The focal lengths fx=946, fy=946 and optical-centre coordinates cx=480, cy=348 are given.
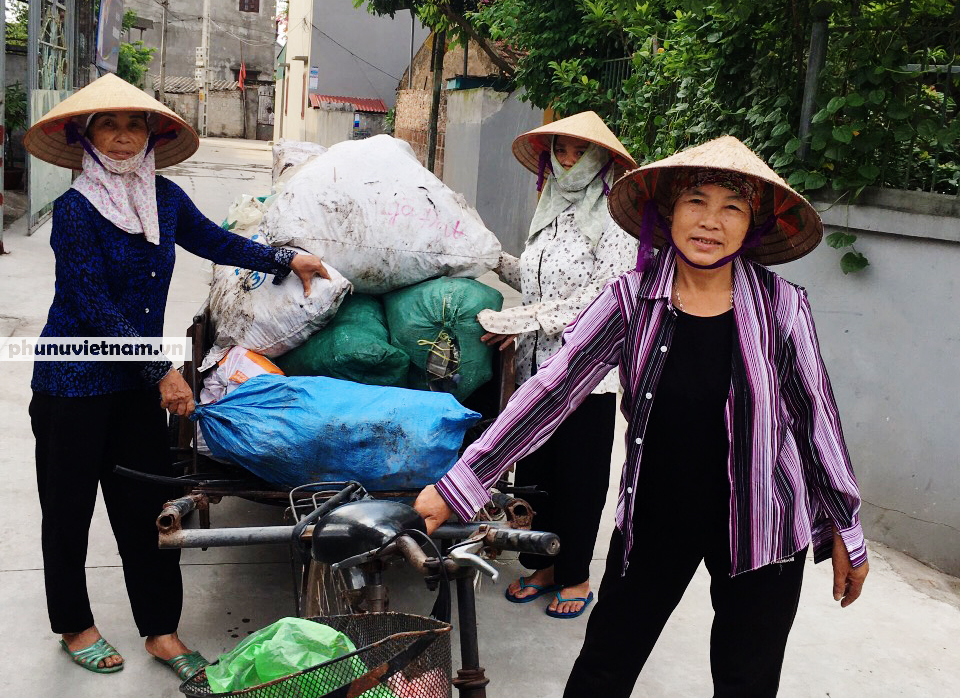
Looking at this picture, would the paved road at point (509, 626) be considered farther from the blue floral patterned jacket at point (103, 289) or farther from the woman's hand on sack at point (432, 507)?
the woman's hand on sack at point (432, 507)

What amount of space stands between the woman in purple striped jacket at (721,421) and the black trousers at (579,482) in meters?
1.26

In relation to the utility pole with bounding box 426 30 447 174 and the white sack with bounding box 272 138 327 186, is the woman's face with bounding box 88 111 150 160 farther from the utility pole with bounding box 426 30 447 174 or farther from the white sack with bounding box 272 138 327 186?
the utility pole with bounding box 426 30 447 174

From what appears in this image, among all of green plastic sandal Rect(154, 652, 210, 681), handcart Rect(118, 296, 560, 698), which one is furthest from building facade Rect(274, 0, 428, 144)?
handcart Rect(118, 296, 560, 698)

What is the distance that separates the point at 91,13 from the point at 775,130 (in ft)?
36.5

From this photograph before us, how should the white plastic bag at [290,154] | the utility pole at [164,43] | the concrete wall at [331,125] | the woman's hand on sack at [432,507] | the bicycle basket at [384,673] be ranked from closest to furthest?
the bicycle basket at [384,673]
the woman's hand on sack at [432,507]
the white plastic bag at [290,154]
the concrete wall at [331,125]
the utility pole at [164,43]

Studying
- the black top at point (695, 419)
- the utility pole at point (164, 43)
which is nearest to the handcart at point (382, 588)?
the black top at point (695, 419)

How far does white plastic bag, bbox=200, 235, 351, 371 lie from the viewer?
3.27 metres

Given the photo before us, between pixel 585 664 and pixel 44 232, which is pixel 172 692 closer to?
pixel 585 664

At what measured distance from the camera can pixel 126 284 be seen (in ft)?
8.89

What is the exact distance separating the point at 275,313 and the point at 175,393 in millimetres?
641

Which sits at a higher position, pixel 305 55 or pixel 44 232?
pixel 305 55

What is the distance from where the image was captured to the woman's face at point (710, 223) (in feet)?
6.64

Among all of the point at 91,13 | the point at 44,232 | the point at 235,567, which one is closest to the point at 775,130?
the point at 235,567

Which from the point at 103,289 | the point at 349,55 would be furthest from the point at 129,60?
the point at 103,289
